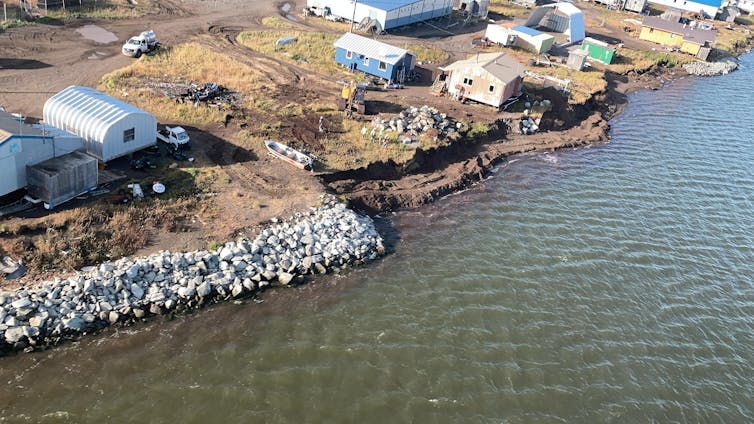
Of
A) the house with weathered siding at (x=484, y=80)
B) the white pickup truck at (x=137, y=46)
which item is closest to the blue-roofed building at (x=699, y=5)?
the house with weathered siding at (x=484, y=80)

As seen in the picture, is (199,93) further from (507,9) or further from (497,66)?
(507,9)

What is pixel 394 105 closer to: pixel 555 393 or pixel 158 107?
pixel 158 107

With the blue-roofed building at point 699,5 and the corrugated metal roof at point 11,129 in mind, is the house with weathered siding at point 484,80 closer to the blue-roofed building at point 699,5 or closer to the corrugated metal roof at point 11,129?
the corrugated metal roof at point 11,129

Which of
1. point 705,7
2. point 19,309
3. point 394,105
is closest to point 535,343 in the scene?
point 19,309

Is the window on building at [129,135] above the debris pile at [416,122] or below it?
below

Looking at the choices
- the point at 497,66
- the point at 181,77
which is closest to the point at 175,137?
the point at 181,77

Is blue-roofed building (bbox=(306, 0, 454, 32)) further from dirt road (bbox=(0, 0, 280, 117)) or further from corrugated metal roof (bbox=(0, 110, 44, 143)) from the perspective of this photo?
corrugated metal roof (bbox=(0, 110, 44, 143))
